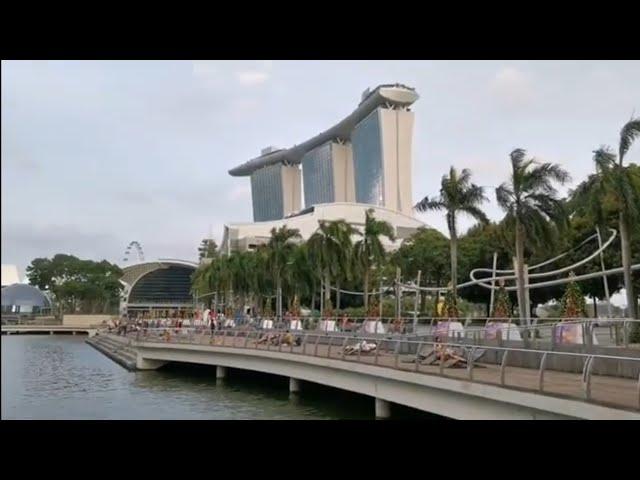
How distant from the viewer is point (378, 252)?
144ft

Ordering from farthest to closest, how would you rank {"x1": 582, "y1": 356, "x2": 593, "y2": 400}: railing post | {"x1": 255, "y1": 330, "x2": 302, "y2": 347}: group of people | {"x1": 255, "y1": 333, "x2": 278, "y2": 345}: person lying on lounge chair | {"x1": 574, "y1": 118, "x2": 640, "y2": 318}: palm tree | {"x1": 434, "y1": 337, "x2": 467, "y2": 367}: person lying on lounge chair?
1. {"x1": 255, "y1": 333, "x2": 278, "y2": 345}: person lying on lounge chair
2. {"x1": 255, "y1": 330, "x2": 302, "y2": 347}: group of people
3. {"x1": 574, "y1": 118, "x2": 640, "y2": 318}: palm tree
4. {"x1": 434, "y1": 337, "x2": 467, "y2": 367}: person lying on lounge chair
5. {"x1": 582, "y1": 356, "x2": 593, "y2": 400}: railing post

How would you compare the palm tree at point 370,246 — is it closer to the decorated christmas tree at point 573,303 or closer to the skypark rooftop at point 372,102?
the decorated christmas tree at point 573,303

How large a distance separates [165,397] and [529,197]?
16.9 m

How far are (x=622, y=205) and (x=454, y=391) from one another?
13232 mm

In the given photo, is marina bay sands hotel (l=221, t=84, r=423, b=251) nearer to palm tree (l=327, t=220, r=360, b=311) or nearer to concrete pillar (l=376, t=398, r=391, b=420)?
palm tree (l=327, t=220, r=360, b=311)

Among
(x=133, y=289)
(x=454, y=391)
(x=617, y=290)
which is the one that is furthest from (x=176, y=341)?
(x=133, y=289)

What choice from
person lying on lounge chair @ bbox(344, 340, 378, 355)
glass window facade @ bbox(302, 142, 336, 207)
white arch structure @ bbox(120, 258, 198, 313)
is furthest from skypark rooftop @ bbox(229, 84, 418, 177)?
person lying on lounge chair @ bbox(344, 340, 378, 355)

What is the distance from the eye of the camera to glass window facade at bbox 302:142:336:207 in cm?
18925

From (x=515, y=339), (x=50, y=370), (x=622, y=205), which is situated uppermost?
(x=622, y=205)

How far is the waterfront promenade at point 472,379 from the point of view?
10.5 m

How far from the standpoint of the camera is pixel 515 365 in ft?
46.2

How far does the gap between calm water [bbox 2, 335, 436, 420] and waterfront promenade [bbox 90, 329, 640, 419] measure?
111cm

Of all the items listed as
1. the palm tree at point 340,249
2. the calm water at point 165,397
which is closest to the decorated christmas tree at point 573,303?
the calm water at point 165,397

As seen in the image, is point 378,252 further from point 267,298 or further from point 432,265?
point 267,298
